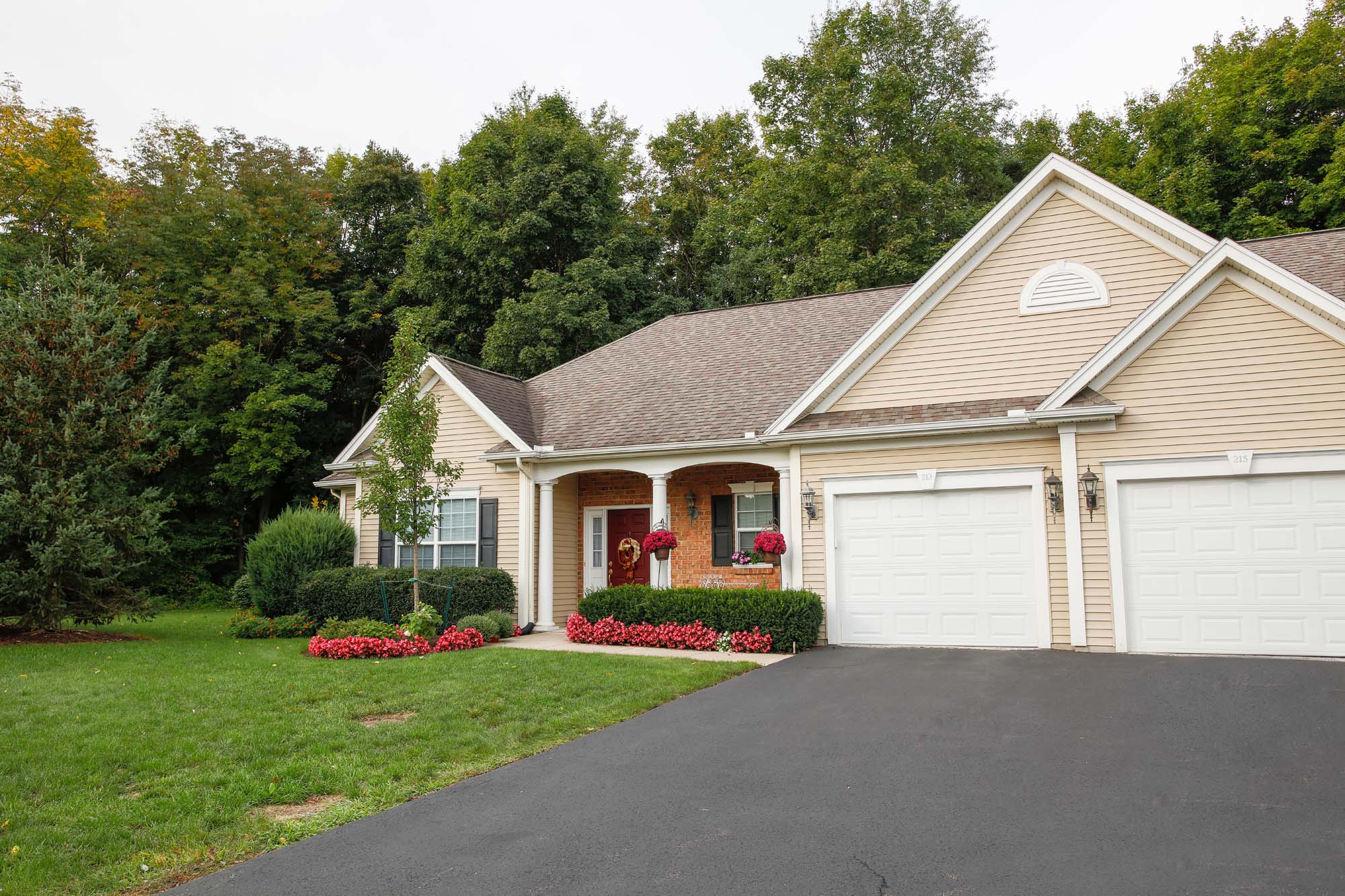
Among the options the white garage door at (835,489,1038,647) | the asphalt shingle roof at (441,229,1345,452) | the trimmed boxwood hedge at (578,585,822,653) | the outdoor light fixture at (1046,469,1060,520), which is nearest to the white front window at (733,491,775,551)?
the asphalt shingle roof at (441,229,1345,452)

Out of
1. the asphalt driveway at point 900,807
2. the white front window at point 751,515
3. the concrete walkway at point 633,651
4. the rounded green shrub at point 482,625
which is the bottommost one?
Answer: the concrete walkway at point 633,651

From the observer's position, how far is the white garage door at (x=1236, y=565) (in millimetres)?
9938

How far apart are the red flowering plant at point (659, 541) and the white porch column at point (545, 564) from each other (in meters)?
2.53

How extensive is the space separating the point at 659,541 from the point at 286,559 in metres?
7.34

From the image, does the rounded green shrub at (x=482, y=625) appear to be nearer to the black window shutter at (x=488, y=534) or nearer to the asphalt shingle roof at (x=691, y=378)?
the black window shutter at (x=488, y=534)

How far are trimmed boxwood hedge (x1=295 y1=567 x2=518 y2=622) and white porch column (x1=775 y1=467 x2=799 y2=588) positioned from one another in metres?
5.19

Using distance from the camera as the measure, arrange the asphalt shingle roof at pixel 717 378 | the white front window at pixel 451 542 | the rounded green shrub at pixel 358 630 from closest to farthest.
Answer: the rounded green shrub at pixel 358 630
the asphalt shingle roof at pixel 717 378
the white front window at pixel 451 542

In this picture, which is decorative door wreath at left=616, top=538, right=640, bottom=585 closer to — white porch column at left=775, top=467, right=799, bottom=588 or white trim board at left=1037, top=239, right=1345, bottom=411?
white porch column at left=775, top=467, right=799, bottom=588

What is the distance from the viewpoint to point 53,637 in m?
14.0

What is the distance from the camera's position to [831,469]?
1271cm

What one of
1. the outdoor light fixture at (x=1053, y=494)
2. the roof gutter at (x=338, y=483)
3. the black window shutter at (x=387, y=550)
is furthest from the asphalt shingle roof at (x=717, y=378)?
the roof gutter at (x=338, y=483)

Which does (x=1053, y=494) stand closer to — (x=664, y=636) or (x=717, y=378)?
(x=664, y=636)

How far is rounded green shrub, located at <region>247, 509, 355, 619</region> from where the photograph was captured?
632 inches

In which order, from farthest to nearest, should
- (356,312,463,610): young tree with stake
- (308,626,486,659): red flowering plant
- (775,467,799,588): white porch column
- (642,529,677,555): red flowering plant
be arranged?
(642,529,677,555): red flowering plant < (356,312,463,610): young tree with stake < (775,467,799,588): white porch column < (308,626,486,659): red flowering plant
